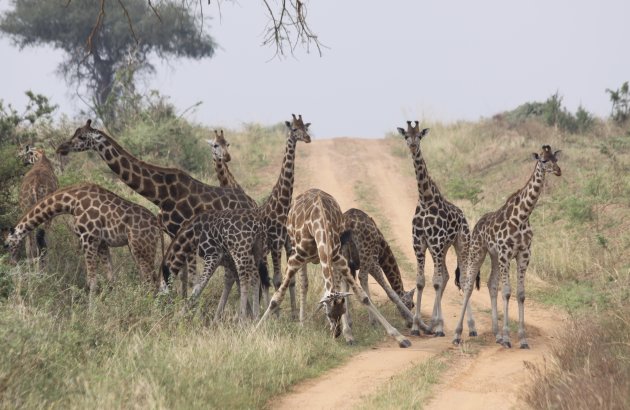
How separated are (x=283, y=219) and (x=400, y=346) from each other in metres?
2.79

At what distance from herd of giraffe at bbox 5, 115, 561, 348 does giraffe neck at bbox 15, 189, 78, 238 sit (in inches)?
0.6

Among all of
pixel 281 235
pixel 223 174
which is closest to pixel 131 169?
pixel 223 174

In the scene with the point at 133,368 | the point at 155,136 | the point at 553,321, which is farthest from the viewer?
the point at 155,136

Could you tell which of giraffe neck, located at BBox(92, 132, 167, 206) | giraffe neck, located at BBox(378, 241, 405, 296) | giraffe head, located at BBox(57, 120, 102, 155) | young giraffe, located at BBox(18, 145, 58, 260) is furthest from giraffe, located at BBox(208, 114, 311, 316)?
young giraffe, located at BBox(18, 145, 58, 260)

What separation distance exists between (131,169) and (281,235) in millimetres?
2377

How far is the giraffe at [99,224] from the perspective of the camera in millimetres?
12906

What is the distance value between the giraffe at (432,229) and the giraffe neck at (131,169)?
3.66 metres

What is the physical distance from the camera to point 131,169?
13445 millimetres

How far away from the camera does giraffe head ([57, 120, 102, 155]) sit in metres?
13.3

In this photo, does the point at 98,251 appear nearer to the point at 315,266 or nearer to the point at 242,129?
the point at 315,266

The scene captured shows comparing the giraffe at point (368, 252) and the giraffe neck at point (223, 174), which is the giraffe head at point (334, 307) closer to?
the giraffe at point (368, 252)

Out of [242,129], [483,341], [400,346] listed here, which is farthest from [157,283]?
[242,129]

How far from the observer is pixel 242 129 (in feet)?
116

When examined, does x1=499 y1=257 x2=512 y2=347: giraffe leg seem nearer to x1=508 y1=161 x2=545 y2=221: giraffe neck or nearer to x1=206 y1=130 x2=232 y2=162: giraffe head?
x1=508 y1=161 x2=545 y2=221: giraffe neck
